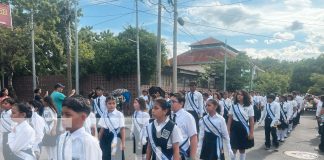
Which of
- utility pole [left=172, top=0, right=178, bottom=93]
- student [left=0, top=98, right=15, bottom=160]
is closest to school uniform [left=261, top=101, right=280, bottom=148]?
student [left=0, top=98, right=15, bottom=160]

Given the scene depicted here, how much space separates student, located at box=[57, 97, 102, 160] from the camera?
3.02m

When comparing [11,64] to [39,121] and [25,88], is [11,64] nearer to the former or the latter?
[25,88]

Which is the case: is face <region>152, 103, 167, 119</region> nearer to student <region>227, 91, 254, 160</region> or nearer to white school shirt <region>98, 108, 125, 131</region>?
white school shirt <region>98, 108, 125, 131</region>

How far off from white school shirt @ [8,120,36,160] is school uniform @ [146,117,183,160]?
61.4 inches

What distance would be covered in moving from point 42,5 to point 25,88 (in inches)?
284

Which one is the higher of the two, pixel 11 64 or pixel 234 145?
pixel 11 64

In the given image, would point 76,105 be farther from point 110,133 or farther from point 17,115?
point 110,133

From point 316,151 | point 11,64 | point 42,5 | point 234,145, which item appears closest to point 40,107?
point 234,145

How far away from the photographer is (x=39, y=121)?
593cm

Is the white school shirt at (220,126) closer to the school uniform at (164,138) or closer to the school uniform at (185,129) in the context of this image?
the school uniform at (185,129)

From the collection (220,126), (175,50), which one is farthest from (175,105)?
(175,50)

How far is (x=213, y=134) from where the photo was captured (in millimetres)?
6402

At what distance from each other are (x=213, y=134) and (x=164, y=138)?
6.83ft

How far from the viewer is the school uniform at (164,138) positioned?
178 inches
